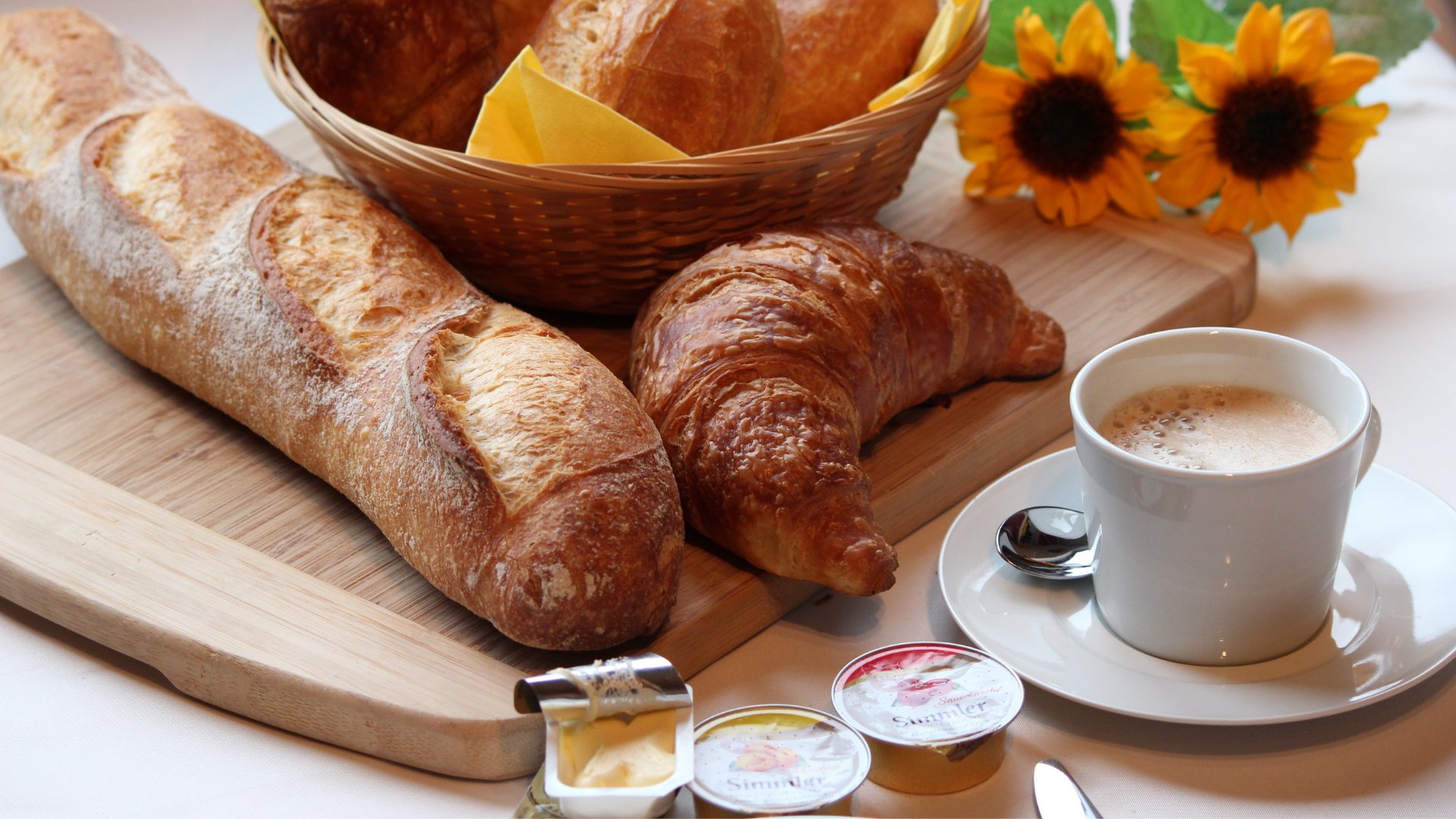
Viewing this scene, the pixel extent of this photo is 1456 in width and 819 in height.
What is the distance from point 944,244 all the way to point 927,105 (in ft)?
0.87

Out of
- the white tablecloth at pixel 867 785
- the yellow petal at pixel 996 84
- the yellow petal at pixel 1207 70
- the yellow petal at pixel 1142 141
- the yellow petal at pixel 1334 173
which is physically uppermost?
the yellow petal at pixel 1207 70

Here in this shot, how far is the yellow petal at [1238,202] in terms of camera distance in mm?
1619

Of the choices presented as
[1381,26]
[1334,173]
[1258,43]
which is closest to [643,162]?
[1258,43]

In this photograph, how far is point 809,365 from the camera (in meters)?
1.19

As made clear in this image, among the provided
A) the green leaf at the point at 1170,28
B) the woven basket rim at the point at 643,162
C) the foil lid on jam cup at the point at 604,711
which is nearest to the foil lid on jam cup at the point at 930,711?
the foil lid on jam cup at the point at 604,711

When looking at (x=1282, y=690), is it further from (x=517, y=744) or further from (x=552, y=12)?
(x=552, y=12)

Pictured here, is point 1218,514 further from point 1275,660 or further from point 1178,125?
point 1178,125

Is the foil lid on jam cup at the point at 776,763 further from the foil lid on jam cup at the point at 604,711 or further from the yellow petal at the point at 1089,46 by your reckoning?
the yellow petal at the point at 1089,46

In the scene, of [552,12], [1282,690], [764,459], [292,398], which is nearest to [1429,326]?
[1282,690]

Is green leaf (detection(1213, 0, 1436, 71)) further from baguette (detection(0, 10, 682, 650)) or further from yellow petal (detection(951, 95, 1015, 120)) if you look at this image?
baguette (detection(0, 10, 682, 650))

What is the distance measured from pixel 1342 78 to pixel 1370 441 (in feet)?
2.40

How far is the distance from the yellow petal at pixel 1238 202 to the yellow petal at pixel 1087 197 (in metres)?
0.15

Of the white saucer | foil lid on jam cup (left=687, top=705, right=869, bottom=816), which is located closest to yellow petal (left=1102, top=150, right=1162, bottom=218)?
the white saucer

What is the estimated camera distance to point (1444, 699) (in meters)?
1.03
